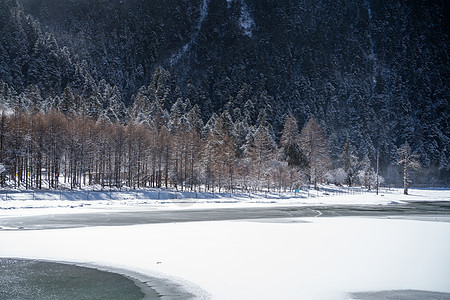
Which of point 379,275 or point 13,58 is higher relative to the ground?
point 13,58

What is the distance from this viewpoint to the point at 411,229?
28.0m

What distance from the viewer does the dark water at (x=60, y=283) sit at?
1231cm

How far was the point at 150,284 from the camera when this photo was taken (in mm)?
13758

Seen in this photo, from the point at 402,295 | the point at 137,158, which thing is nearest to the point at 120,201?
the point at 137,158

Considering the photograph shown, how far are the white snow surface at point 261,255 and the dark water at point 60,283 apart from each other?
1.15m

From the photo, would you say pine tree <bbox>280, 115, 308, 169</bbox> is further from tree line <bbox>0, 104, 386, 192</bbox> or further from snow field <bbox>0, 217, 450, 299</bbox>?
Result: snow field <bbox>0, 217, 450, 299</bbox>

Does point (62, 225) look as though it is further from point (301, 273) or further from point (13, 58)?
point (13, 58)

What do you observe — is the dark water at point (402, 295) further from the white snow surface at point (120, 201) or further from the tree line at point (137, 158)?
the tree line at point (137, 158)

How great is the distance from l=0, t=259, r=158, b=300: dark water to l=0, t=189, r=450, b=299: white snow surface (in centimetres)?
115

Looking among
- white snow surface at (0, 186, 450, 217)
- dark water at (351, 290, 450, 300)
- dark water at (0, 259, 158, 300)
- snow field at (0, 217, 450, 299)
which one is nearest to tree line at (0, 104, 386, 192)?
white snow surface at (0, 186, 450, 217)

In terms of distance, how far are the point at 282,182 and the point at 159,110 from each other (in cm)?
6879

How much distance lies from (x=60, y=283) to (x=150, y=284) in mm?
3097

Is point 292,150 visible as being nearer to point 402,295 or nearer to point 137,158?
point 137,158

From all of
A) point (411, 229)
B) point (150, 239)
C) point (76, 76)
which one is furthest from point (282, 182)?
point (76, 76)
